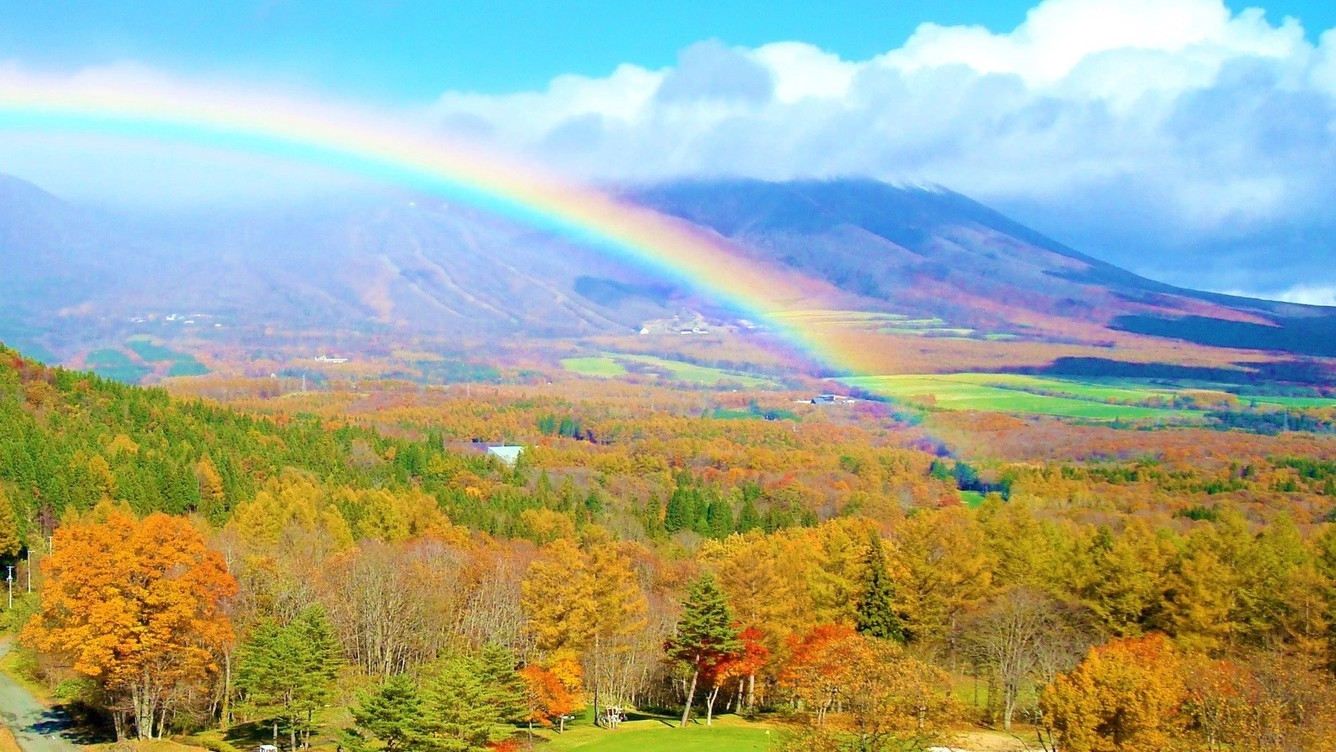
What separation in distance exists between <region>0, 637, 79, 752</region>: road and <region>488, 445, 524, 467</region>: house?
56178mm

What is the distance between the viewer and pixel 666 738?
3080 centimetres

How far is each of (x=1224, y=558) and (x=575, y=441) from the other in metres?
76.6

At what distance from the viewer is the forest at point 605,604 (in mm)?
24484

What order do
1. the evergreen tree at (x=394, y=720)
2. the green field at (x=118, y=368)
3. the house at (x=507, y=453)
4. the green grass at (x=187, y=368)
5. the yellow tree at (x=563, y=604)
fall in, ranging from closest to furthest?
1. the evergreen tree at (x=394, y=720)
2. the yellow tree at (x=563, y=604)
3. the house at (x=507, y=453)
4. the green field at (x=118, y=368)
5. the green grass at (x=187, y=368)

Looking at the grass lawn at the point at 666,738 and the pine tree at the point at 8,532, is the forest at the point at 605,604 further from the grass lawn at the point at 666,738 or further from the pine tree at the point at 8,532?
the grass lawn at the point at 666,738

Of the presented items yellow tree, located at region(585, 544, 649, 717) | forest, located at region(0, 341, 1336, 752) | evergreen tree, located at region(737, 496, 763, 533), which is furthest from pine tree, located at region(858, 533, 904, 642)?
evergreen tree, located at region(737, 496, 763, 533)

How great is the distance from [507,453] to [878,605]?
6581 centimetres

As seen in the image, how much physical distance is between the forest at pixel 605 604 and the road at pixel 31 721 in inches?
33.4

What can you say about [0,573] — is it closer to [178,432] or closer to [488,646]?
[178,432]

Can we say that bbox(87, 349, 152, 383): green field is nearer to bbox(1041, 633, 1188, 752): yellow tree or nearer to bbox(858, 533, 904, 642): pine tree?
bbox(858, 533, 904, 642): pine tree

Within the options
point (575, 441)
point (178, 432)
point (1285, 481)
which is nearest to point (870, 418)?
point (575, 441)

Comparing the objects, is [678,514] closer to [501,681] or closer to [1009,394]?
[501,681]

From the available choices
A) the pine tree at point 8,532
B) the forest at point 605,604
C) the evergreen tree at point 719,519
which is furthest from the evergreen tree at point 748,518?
the pine tree at point 8,532

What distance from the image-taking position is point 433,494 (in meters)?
65.4
